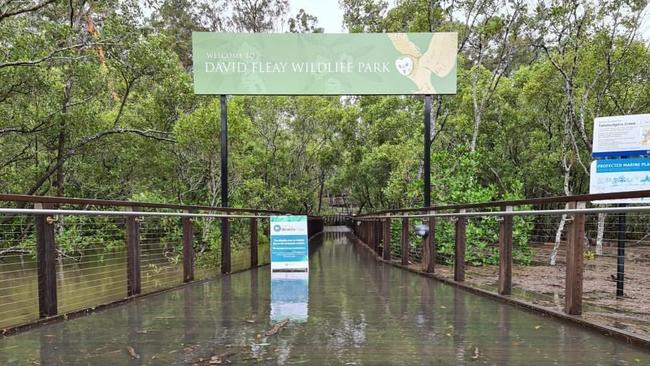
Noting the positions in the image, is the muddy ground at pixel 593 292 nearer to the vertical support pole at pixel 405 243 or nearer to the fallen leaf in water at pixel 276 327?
the vertical support pole at pixel 405 243

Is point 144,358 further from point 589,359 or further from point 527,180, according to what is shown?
point 527,180

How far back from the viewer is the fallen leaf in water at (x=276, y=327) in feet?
9.80

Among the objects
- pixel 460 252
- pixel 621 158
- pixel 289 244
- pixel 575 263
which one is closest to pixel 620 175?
pixel 621 158

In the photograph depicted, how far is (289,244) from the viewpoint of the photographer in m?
6.28

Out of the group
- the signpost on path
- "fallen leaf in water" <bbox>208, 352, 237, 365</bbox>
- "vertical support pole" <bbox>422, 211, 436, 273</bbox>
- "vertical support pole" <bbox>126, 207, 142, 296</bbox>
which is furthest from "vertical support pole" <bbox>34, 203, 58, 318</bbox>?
the signpost on path

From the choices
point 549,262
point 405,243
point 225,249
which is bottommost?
point 549,262

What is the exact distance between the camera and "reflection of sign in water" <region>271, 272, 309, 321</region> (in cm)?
355

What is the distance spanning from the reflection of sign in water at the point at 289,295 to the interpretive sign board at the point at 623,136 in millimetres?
3975

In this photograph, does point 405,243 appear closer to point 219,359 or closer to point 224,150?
point 224,150

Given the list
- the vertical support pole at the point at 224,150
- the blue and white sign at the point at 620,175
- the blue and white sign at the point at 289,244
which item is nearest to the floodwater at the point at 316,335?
the blue and white sign at the point at 289,244

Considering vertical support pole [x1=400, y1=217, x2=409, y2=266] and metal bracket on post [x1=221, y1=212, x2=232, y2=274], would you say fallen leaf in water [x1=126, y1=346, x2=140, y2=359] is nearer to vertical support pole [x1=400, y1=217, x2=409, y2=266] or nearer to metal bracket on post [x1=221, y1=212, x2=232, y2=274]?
metal bracket on post [x1=221, y1=212, x2=232, y2=274]

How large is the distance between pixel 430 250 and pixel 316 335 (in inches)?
136

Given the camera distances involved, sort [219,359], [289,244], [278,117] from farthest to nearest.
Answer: [278,117] < [289,244] < [219,359]

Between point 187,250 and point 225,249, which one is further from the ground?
point 187,250
